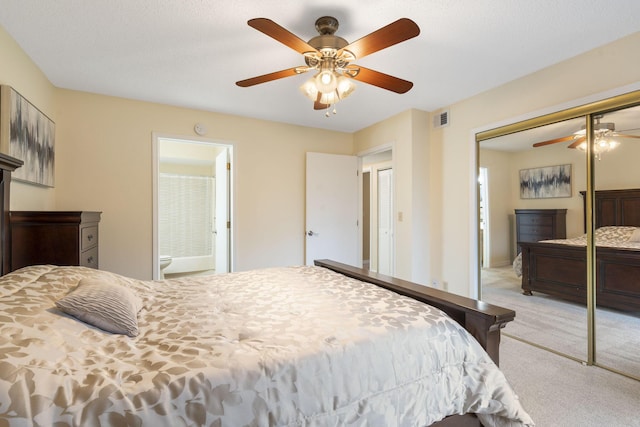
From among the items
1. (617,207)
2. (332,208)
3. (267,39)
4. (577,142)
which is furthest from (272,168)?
(617,207)

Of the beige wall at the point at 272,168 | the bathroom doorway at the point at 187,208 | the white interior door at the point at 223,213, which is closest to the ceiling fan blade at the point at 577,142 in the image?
the beige wall at the point at 272,168

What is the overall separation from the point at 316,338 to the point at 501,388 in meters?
0.80

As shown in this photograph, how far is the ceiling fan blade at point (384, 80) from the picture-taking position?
2.01 metres

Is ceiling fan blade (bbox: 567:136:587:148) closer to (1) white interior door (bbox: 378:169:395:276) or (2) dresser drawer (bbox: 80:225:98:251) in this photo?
(1) white interior door (bbox: 378:169:395:276)

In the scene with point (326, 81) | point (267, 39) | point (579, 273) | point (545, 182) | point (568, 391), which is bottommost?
point (568, 391)

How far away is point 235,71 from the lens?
104 inches

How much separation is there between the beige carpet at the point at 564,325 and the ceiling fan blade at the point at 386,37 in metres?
2.42

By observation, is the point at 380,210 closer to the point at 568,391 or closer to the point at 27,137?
the point at 568,391

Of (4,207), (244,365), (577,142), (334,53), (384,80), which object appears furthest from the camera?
(577,142)

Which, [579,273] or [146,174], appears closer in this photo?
[579,273]

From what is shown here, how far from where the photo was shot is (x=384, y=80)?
2057 mm

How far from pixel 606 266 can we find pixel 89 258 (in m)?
3.99

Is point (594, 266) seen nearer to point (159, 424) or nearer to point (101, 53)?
point (159, 424)

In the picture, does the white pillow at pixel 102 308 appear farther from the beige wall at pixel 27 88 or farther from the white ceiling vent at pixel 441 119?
the white ceiling vent at pixel 441 119
